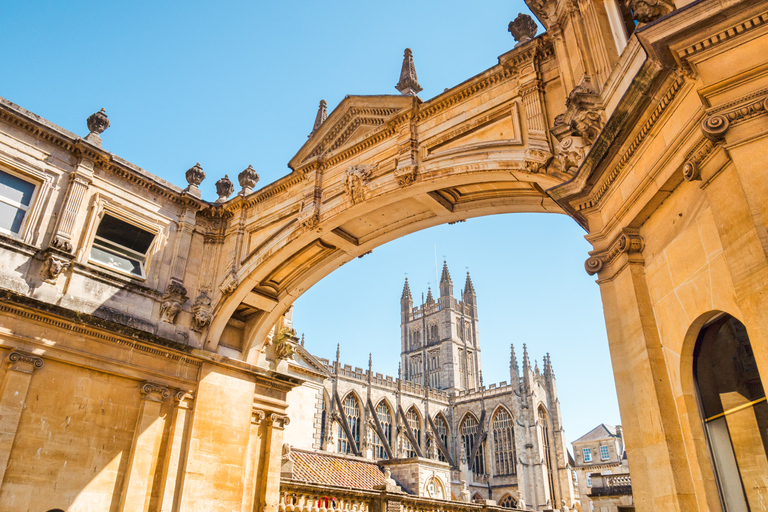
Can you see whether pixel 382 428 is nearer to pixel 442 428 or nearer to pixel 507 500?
pixel 442 428

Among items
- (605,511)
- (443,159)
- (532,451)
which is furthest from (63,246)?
(532,451)

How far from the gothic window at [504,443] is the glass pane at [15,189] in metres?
64.2

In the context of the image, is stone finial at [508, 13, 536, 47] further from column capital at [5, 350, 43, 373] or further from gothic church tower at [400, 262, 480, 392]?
gothic church tower at [400, 262, 480, 392]

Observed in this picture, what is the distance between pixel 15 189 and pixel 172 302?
3773 mm

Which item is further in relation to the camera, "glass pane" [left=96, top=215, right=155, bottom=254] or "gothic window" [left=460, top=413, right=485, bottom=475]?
"gothic window" [left=460, top=413, right=485, bottom=475]

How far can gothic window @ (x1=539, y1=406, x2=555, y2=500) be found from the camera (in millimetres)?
65312

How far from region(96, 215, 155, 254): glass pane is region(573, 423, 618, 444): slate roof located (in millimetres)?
61806

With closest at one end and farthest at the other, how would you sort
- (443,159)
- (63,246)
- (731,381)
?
1. (731,381)
2. (443,159)
3. (63,246)

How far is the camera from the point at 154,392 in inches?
449

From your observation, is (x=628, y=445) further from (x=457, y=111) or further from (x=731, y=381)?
(x=457, y=111)

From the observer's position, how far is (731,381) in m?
5.14

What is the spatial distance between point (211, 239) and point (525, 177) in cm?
853

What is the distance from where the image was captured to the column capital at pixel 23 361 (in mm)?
9672

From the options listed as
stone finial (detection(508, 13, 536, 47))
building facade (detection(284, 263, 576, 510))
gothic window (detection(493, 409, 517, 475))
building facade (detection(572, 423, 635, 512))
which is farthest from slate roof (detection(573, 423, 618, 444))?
stone finial (detection(508, 13, 536, 47))
